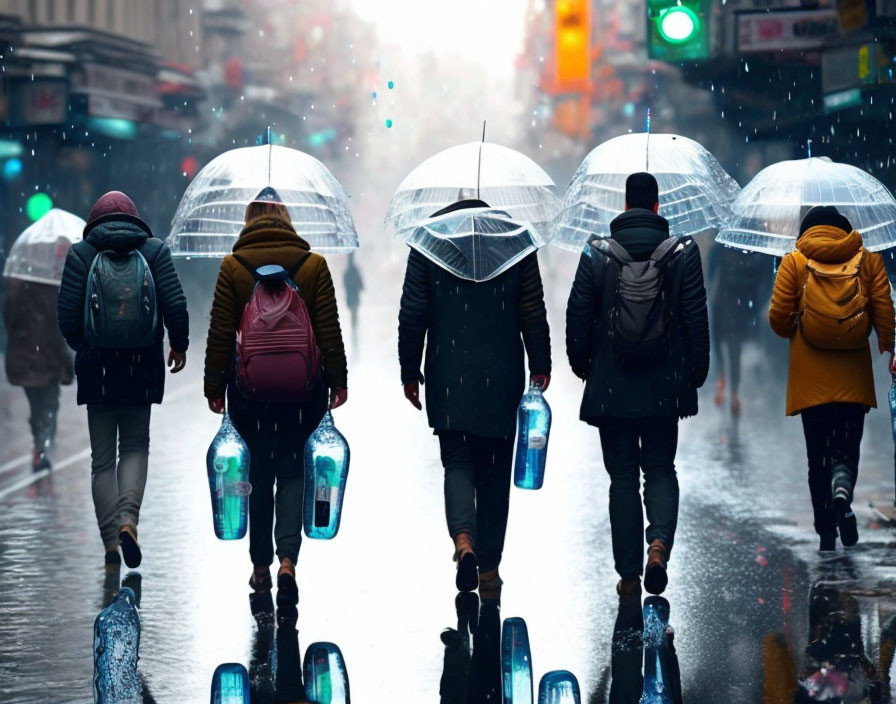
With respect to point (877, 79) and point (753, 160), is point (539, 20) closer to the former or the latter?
point (753, 160)

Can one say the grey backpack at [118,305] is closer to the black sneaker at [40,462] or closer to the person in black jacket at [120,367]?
the person in black jacket at [120,367]

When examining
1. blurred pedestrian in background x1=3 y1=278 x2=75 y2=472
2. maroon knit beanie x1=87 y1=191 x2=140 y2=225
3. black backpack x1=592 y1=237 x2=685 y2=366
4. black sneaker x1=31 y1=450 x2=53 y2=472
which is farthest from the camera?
black sneaker x1=31 y1=450 x2=53 y2=472

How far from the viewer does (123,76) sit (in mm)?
39719

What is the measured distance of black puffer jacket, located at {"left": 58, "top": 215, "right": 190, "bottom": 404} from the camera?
810cm

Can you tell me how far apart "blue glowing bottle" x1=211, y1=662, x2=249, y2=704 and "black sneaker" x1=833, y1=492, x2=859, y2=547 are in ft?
11.1

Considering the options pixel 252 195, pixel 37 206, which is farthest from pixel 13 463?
pixel 37 206

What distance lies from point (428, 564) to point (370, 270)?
254 ft

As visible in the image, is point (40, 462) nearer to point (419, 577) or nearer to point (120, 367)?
point (120, 367)

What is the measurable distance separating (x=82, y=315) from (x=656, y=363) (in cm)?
279

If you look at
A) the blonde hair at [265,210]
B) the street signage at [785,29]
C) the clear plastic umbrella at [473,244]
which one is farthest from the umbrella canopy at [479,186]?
the street signage at [785,29]

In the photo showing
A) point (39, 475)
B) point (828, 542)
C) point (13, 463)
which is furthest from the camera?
point (13, 463)

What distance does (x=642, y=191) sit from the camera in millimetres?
7688

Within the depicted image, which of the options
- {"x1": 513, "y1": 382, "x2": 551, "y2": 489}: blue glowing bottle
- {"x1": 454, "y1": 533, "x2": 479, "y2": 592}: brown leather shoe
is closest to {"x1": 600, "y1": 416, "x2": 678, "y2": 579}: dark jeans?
{"x1": 513, "y1": 382, "x2": 551, "y2": 489}: blue glowing bottle

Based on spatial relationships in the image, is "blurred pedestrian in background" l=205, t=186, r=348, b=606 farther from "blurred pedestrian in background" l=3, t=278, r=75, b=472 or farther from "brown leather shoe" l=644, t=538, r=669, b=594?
Result: "blurred pedestrian in background" l=3, t=278, r=75, b=472
